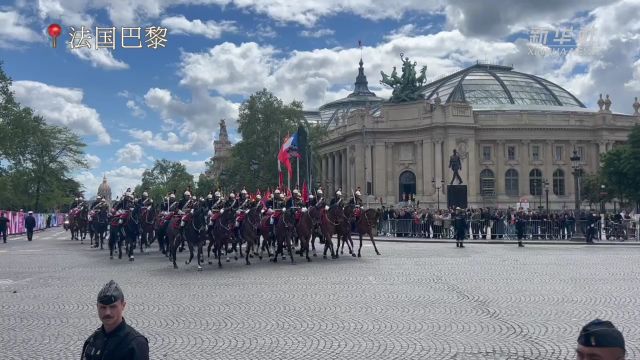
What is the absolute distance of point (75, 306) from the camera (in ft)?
40.3

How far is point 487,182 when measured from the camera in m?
91.6

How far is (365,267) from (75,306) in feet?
30.7

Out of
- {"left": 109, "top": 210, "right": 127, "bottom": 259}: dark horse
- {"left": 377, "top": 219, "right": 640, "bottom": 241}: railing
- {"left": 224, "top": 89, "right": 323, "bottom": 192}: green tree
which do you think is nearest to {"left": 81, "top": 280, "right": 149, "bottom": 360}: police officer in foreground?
{"left": 109, "top": 210, "right": 127, "bottom": 259}: dark horse

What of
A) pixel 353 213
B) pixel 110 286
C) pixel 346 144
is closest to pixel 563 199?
pixel 346 144

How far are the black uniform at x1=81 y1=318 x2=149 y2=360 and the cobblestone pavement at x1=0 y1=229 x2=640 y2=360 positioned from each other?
13.9 ft

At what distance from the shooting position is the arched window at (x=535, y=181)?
91.4 metres

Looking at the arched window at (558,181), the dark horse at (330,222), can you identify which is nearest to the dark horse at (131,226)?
the dark horse at (330,222)

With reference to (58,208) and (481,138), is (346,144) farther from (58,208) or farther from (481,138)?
(58,208)

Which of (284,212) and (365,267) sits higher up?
(284,212)

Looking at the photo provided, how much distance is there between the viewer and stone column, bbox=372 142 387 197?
91375mm

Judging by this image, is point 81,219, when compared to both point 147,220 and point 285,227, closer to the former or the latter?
point 147,220

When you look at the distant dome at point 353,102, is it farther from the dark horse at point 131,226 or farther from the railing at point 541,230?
the dark horse at point 131,226

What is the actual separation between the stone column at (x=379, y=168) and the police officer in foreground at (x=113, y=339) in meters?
87.7

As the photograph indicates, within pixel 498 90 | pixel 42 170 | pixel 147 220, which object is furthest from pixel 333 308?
pixel 498 90
